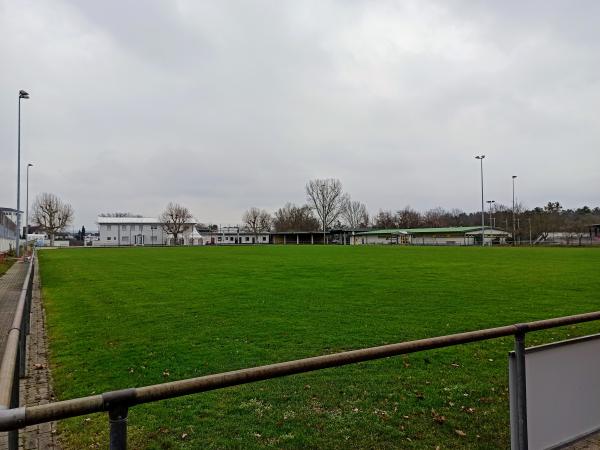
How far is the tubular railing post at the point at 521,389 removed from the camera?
322 centimetres

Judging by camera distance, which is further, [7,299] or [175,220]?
[175,220]

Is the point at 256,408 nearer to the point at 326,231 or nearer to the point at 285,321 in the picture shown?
the point at 285,321

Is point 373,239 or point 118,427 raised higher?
point 118,427

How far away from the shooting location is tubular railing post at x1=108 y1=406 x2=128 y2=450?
1895mm

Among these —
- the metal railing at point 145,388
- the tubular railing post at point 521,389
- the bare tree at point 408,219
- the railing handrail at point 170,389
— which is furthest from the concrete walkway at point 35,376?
the bare tree at point 408,219

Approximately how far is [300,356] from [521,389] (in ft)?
14.9

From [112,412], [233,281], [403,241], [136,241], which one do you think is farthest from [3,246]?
[403,241]

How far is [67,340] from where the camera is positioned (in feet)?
29.8

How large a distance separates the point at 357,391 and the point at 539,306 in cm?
878

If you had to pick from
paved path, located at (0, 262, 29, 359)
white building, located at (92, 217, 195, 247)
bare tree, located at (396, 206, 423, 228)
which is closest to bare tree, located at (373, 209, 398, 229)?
bare tree, located at (396, 206, 423, 228)

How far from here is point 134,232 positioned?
11931 cm

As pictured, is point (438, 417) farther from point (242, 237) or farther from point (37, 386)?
point (242, 237)

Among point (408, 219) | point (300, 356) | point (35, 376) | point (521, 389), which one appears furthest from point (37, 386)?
point (408, 219)

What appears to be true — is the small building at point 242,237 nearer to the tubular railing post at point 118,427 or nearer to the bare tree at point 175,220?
the bare tree at point 175,220
